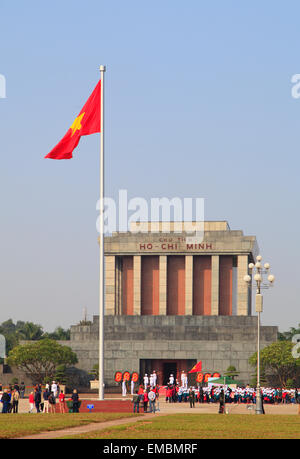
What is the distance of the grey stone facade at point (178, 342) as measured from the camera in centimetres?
7700

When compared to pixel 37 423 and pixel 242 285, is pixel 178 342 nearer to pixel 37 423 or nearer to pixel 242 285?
pixel 242 285

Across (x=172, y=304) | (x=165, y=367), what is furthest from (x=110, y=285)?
(x=165, y=367)

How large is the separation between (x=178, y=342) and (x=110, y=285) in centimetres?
1269

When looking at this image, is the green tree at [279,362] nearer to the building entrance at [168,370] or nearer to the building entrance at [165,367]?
the building entrance at [165,367]

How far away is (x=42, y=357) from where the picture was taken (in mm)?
73875

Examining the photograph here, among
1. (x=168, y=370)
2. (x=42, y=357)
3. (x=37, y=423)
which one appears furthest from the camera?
(x=168, y=370)

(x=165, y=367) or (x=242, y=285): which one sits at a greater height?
(x=242, y=285)

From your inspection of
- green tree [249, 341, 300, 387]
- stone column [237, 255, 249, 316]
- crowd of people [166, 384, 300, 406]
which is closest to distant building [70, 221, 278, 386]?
stone column [237, 255, 249, 316]

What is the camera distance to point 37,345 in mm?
74562

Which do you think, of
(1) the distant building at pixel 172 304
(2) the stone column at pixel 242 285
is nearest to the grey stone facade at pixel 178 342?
(1) the distant building at pixel 172 304

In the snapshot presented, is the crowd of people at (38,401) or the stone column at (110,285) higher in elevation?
the stone column at (110,285)

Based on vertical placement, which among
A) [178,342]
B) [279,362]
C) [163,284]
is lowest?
[279,362]

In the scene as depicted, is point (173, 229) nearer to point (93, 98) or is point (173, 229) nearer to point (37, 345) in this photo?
point (37, 345)

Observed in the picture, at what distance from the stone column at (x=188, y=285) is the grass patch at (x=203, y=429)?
49.2 metres
